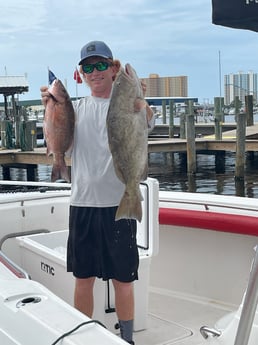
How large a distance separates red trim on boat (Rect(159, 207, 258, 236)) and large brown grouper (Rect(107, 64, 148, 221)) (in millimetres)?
1450

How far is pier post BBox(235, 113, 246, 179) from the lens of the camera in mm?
16297

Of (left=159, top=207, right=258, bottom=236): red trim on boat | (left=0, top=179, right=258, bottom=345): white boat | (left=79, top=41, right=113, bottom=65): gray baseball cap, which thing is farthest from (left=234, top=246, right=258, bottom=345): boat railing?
(left=159, top=207, right=258, bottom=236): red trim on boat

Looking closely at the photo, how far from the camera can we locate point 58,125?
7.72ft

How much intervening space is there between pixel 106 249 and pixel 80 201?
0.27m

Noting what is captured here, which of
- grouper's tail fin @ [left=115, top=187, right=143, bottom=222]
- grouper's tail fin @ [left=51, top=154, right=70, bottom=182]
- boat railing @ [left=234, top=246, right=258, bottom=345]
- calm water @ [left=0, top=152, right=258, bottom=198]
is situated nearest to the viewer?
boat railing @ [left=234, top=246, right=258, bottom=345]

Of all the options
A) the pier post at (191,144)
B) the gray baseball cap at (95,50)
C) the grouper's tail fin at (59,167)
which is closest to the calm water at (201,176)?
the pier post at (191,144)

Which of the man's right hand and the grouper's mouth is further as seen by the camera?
the man's right hand

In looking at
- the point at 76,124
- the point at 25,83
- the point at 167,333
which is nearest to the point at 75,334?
the point at 76,124

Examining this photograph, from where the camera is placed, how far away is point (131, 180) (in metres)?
2.25

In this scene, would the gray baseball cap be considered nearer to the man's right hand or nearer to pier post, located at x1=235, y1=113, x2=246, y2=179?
the man's right hand

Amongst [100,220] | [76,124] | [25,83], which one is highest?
[25,83]

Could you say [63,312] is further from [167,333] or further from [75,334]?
[167,333]

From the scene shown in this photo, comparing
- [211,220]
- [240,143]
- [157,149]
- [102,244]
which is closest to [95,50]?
[102,244]

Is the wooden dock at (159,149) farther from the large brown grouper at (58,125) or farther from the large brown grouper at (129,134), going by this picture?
the large brown grouper at (129,134)
